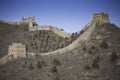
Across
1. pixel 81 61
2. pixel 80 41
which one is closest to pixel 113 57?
pixel 81 61

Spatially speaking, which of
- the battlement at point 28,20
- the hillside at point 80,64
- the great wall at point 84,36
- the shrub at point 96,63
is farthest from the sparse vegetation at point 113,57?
the battlement at point 28,20

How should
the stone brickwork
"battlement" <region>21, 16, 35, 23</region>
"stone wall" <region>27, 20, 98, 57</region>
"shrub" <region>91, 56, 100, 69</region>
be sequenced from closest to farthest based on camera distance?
"shrub" <region>91, 56, 100, 69</region>, the stone brickwork, "stone wall" <region>27, 20, 98, 57</region>, "battlement" <region>21, 16, 35, 23</region>

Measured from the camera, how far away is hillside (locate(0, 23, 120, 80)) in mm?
82750

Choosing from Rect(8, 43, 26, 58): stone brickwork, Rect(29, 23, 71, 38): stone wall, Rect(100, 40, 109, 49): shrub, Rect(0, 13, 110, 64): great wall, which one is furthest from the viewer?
Rect(29, 23, 71, 38): stone wall

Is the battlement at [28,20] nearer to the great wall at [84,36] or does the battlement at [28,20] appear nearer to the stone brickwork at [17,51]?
the great wall at [84,36]

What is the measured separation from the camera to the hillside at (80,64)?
8275 centimetres

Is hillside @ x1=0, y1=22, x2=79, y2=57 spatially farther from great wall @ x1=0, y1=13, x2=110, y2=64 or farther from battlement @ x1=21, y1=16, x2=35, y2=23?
great wall @ x1=0, y1=13, x2=110, y2=64

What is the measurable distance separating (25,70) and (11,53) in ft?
26.0

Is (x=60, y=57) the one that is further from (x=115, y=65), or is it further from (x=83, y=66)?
(x=115, y=65)

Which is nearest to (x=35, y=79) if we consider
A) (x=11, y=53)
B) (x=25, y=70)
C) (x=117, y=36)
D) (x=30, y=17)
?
(x=25, y=70)

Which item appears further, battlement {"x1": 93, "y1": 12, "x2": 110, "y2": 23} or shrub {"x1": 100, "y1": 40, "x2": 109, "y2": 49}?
battlement {"x1": 93, "y1": 12, "x2": 110, "y2": 23}

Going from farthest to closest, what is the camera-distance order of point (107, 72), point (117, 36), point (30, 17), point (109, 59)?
1. point (30, 17)
2. point (117, 36)
3. point (109, 59)
4. point (107, 72)

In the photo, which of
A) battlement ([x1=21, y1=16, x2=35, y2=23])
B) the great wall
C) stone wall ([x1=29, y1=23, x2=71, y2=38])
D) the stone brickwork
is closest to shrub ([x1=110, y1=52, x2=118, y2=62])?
the great wall

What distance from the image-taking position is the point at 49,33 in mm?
116312
